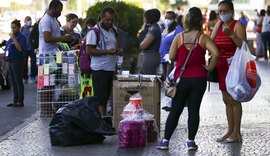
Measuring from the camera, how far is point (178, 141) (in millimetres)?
10812

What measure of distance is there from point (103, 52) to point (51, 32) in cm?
225

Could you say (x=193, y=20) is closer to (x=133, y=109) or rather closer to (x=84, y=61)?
(x=133, y=109)

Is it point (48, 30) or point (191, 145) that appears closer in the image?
point (191, 145)

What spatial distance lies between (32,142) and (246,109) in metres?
4.96

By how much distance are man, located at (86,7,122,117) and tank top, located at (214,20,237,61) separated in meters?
→ 1.79

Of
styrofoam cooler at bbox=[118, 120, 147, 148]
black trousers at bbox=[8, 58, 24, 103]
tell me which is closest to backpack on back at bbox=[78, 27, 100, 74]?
styrofoam cooler at bbox=[118, 120, 147, 148]

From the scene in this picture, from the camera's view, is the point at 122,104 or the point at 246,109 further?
the point at 246,109

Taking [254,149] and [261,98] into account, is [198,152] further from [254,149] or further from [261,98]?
[261,98]

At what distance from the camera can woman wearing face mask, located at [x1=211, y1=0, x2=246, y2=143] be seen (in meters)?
10.4

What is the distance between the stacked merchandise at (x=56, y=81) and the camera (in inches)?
543

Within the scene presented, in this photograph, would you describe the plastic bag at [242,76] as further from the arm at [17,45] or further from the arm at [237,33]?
the arm at [17,45]

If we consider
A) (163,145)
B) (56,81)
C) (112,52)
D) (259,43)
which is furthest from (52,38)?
(259,43)

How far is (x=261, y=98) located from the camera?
16.6 metres

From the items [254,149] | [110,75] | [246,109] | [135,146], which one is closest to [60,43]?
[110,75]
